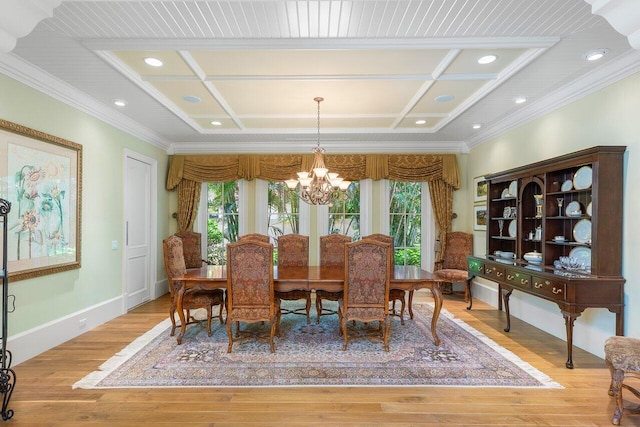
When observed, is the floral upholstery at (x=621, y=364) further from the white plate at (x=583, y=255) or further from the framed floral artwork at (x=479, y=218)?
the framed floral artwork at (x=479, y=218)

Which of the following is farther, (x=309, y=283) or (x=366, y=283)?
(x=309, y=283)

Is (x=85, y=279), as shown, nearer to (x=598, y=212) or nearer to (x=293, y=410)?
(x=293, y=410)

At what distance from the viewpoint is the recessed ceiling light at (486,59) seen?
2939mm

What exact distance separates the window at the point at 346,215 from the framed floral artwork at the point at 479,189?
77.0 inches

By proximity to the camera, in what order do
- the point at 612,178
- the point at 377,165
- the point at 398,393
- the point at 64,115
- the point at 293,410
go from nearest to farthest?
the point at 293,410, the point at 398,393, the point at 612,178, the point at 64,115, the point at 377,165

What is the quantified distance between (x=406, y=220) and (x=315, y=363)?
3.76 meters

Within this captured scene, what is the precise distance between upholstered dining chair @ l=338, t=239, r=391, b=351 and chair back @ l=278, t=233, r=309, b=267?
140 cm

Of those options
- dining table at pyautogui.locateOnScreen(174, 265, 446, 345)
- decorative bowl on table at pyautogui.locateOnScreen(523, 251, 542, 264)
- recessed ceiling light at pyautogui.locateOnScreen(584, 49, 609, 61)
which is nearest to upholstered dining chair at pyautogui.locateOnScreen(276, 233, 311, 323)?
dining table at pyautogui.locateOnScreen(174, 265, 446, 345)

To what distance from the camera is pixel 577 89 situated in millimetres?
3396

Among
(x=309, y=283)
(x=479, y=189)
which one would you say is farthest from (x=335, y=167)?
(x=309, y=283)

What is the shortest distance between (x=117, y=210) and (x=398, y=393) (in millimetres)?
4063

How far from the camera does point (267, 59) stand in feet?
9.76

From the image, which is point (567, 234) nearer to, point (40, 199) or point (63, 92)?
point (40, 199)

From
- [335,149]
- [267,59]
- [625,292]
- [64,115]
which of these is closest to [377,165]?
[335,149]
